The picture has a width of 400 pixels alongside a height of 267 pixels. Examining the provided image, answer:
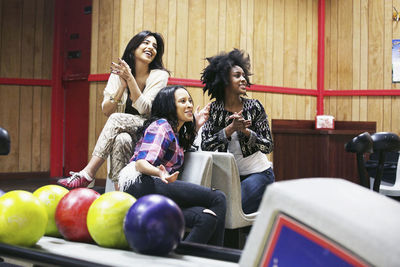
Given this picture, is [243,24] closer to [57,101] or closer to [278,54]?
[278,54]

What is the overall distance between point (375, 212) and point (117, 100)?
230 cm

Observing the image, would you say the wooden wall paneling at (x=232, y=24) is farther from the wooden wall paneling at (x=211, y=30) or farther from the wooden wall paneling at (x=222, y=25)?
the wooden wall paneling at (x=211, y=30)

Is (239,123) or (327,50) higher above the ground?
(327,50)

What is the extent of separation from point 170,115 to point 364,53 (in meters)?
4.82

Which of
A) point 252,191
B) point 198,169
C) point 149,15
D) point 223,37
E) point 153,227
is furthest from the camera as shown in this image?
point 223,37

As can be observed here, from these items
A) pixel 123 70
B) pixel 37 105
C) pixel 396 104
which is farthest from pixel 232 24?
pixel 123 70

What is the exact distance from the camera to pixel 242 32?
5934 millimetres

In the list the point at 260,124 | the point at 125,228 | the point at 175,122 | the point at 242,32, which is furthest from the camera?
the point at 242,32

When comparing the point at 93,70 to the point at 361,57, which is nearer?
the point at 93,70

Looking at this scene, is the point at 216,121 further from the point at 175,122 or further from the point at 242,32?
the point at 242,32

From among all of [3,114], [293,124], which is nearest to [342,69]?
[293,124]

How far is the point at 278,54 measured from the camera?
6.26 metres

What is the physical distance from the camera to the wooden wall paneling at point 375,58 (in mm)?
6320

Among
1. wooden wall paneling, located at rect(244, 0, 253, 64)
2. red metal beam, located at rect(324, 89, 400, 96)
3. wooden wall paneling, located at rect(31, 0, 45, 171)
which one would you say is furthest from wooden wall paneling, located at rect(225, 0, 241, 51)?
wooden wall paneling, located at rect(31, 0, 45, 171)
